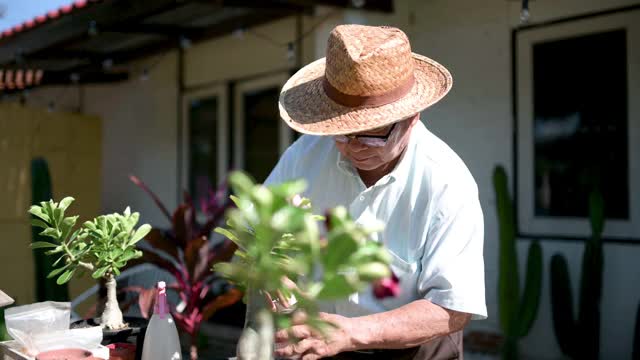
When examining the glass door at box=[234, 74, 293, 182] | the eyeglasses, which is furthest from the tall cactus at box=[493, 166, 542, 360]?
the eyeglasses

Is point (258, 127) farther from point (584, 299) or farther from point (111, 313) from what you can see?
point (111, 313)

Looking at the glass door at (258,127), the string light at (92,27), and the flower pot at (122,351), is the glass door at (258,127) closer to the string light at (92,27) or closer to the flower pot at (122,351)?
the string light at (92,27)

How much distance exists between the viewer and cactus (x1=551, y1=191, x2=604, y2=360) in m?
4.37

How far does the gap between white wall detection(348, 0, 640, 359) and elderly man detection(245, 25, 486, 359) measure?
10.0 feet

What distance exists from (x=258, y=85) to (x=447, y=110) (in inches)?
80.3

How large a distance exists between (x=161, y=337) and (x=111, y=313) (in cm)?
30

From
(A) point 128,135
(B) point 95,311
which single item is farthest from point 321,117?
(A) point 128,135

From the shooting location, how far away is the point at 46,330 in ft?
A: 6.07

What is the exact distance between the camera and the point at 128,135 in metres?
8.57

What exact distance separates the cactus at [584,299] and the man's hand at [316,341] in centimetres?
309

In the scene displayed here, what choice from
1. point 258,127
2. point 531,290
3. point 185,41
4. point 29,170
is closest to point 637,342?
point 531,290

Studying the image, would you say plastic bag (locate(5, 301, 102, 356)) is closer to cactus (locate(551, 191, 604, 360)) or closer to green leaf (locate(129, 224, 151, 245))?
green leaf (locate(129, 224, 151, 245))

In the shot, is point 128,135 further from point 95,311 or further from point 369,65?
point 369,65

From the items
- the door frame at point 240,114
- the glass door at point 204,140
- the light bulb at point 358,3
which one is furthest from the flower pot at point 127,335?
the glass door at point 204,140
